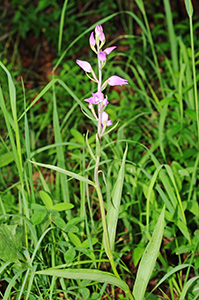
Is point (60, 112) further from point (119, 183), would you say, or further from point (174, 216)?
point (119, 183)

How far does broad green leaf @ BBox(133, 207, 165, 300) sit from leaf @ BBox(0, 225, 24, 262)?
407 millimetres

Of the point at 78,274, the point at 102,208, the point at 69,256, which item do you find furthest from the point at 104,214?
the point at 69,256

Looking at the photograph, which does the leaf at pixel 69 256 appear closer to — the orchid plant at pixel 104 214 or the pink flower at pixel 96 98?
the orchid plant at pixel 104 214

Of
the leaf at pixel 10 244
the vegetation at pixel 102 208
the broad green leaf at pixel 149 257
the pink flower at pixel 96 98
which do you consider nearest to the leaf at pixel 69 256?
the vegetation at pixel 102 208

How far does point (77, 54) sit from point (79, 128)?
3.95 feet

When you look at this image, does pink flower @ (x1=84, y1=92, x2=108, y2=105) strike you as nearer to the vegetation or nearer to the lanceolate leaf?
the vegetation

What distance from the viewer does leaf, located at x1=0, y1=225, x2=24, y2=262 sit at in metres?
1.17

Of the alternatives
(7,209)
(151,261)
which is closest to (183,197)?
(151,261)

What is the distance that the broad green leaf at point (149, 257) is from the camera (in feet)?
3.35

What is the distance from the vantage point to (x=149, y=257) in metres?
1.04

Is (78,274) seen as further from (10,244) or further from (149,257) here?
(10,244)

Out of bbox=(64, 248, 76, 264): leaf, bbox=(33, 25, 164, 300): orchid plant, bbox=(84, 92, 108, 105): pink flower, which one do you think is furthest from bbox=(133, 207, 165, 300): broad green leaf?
bbox=(84, 92, 108, 105): pink flower

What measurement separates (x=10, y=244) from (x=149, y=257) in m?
0.47

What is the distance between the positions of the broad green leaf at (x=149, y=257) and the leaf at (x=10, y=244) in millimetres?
407
